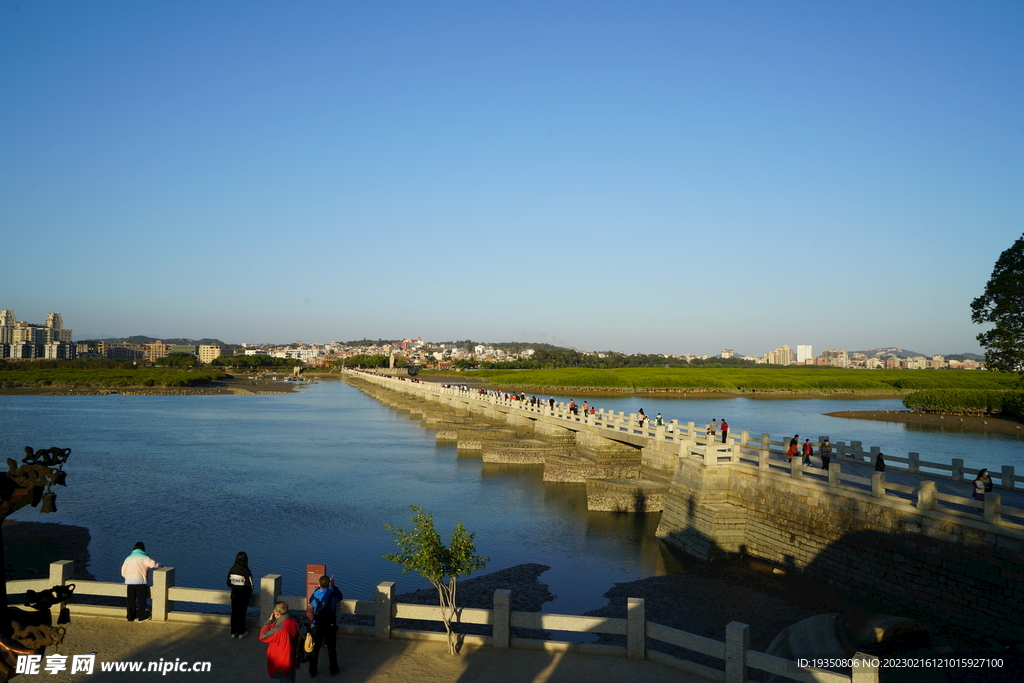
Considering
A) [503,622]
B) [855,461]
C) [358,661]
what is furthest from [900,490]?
[358,661]

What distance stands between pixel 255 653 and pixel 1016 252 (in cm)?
3528

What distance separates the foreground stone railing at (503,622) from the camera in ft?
29.5

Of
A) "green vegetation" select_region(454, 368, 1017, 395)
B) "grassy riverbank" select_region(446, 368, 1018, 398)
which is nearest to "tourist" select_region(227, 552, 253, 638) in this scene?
"grassy riverbank" select_region(446, 368, 1018, 398)

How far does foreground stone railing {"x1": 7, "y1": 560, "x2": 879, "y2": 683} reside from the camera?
8984 millimetres

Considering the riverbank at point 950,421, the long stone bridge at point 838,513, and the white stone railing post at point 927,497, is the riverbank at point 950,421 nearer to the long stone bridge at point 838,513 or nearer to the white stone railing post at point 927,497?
the long stone bridge at point 838,513

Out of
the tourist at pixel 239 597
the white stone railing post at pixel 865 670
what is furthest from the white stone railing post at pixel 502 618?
the white stone railing post at pixel 865 670

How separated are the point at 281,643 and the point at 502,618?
3.37 metres

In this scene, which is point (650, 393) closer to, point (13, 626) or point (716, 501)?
point (716, 501)

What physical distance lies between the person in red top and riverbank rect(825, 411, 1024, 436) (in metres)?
65.2

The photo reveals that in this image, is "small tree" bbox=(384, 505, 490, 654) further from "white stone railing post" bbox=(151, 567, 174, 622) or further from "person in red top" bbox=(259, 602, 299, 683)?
"white stone railing post" bbox=(151, 567, 174, 622)

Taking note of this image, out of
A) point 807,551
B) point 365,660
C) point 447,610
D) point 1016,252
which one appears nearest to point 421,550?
point 447,610

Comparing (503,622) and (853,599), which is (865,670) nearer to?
(503,622)

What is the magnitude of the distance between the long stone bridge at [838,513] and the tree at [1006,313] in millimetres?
11293

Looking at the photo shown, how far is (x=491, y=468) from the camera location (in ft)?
120
